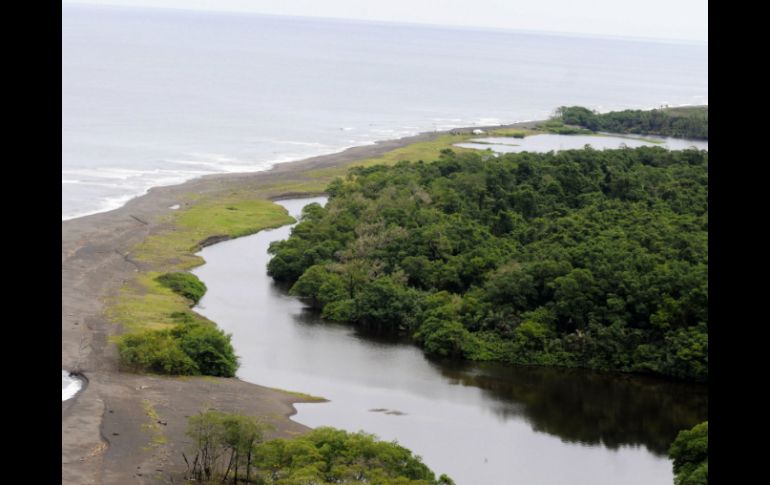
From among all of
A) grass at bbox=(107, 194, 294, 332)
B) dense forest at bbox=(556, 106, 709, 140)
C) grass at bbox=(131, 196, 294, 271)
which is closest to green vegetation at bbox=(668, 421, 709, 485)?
grass at bbox=(107, 194, 294, 332)

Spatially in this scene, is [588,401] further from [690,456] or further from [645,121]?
[645,121]

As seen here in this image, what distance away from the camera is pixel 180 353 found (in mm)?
40844

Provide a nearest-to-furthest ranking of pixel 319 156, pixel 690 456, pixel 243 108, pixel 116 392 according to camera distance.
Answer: pixel 690 456
pixel 116 392
pixel 319 156
pixel 243 108

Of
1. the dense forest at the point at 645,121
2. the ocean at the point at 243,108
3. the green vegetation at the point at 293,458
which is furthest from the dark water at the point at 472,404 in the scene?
the dense forest at the point at 645,121

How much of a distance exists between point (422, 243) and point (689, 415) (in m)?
20.6

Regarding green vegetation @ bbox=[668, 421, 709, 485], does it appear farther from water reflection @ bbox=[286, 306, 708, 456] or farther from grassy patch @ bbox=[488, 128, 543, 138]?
grassy patch @ bbox=[488, 128, 543, 138]

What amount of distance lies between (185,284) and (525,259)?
56.8 feet

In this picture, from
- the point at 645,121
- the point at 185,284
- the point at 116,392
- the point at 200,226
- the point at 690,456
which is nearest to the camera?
the point at 690,456

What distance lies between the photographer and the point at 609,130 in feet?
400

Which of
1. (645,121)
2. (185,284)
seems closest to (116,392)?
(185,284)

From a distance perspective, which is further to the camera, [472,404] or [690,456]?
[472,404]

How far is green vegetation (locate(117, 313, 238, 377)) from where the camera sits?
4053 centimetres

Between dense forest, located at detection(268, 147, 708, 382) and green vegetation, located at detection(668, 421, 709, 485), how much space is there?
9.00 m
